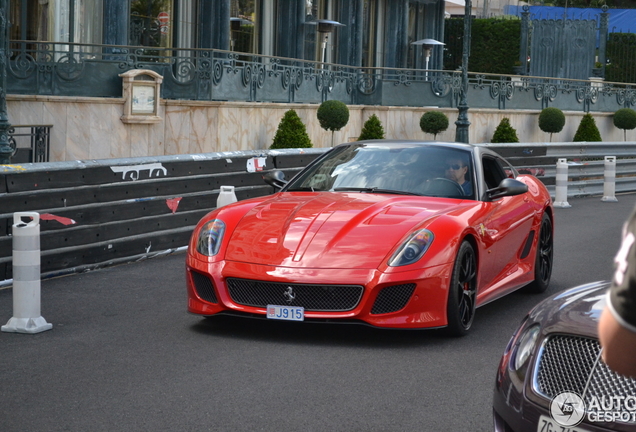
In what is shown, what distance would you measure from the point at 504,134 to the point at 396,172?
22.5m

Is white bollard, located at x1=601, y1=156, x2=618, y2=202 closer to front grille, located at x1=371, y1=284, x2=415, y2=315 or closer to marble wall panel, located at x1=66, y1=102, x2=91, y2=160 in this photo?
marble wall panel, located at x1=66, y1=102, x2=91, y2=160

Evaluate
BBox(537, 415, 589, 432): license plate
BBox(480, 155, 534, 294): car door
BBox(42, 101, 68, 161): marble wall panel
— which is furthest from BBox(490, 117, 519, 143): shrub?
BBox(537, 415, 589, 432): license plate

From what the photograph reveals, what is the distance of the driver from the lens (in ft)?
25.9

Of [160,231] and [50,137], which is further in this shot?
[50,137]

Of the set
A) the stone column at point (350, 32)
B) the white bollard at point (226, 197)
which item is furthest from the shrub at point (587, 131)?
the white bollard at point (226, 197)

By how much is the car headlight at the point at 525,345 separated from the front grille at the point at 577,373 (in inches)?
3.6

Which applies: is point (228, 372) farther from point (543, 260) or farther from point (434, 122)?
point (434, 122)

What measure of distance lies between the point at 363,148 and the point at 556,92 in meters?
26.1

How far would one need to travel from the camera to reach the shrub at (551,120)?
3156cm

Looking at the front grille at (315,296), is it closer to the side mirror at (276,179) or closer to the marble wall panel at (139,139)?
the side mirror at (276,179)

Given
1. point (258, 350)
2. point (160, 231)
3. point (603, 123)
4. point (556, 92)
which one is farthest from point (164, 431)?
point (603, 123)

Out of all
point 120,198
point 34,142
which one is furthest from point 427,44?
point 120,198

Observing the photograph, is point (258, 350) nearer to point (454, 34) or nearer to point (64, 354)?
point (64, 354)

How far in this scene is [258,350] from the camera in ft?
21.3
